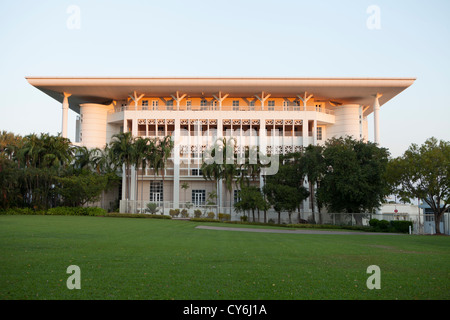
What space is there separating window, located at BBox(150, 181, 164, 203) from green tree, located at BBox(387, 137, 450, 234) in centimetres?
2848

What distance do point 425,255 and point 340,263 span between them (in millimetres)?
4384

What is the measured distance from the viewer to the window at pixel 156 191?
49.2m

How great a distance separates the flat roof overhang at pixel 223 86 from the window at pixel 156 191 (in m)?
11.5

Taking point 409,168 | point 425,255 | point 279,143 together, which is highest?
point 279,143

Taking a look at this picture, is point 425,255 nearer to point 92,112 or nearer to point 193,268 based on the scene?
point 193,268

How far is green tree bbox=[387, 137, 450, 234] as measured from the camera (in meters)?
26.9

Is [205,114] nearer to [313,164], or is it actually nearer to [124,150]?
[124,150]

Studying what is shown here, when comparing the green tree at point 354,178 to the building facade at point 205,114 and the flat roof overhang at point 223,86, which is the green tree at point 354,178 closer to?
the building facade at point 205,114

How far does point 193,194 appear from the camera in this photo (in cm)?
4912

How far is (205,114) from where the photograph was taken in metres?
48.2

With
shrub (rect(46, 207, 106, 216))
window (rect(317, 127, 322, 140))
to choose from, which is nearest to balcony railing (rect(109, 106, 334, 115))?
window (rect(317, 127, 322, 140))
